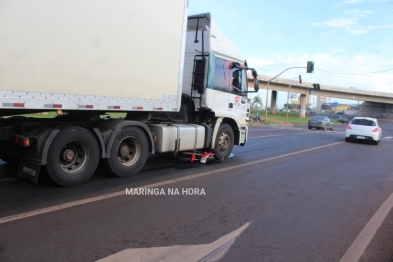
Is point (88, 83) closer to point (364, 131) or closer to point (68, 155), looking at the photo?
point (68, 155)

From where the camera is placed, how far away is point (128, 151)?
6.41 metres

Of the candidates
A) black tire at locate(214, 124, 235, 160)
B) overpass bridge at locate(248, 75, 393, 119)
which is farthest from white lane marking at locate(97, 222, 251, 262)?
overpass bridge at locate(248, 75, 393, 119)

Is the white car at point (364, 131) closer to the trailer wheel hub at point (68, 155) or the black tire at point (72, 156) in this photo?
the black tire at point (72, 156)

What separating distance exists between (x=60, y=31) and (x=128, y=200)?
2.76 metres

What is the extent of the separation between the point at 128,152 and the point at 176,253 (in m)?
3.39

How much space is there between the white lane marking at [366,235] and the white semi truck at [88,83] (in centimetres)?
415

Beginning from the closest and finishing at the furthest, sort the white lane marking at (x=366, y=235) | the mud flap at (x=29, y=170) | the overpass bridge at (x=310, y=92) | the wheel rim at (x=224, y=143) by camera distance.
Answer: the white lane marking at (x=366, y=235) → the mud flap at (x=29, y=170) → the wheel rim at (x=224, y=143) → the overpass bridge at (x=310, y=92)

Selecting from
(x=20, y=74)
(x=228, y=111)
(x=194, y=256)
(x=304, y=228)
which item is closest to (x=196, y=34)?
(x=228, y=111)

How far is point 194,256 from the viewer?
130 inches

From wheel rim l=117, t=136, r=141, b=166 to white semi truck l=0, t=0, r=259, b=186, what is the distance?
0.02 meters

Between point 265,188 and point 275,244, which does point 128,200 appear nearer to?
point 275,244

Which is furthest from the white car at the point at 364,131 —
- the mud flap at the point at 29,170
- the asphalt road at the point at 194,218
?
the mud flap at the point at 29,170

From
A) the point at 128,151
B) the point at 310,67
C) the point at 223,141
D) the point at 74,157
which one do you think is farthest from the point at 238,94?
the point at 310,67

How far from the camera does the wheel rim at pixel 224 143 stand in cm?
877
